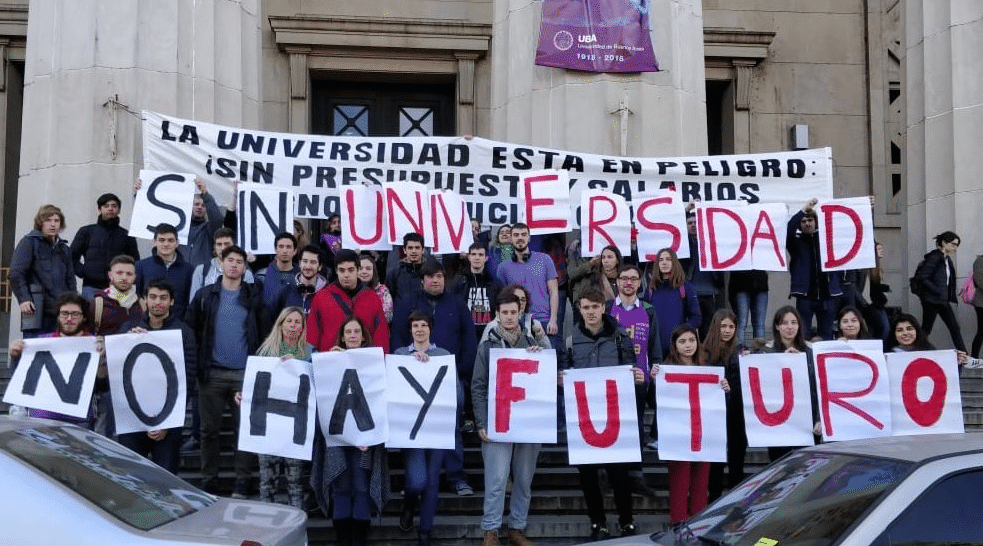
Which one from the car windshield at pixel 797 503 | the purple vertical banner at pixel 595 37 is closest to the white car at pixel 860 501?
the car windshield at pixel 797 503

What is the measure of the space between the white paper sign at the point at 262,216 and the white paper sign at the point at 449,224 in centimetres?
139

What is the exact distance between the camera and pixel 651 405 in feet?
29.9

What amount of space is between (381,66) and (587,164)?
21.3ft

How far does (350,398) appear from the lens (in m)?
8.28

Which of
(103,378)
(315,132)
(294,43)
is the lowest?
(103,378)

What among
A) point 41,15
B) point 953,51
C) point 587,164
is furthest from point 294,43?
point 953,51

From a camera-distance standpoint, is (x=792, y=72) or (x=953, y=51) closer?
(x=953, y=51)

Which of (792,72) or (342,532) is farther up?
(792,72)

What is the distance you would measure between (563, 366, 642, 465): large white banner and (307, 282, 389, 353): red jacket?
1585 millimetres

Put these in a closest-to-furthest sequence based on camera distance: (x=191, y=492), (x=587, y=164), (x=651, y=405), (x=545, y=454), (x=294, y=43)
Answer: (x=191, y=492)
(x=651, y=405)
(x=545, y=454)
(x=587, y=164)
(x=294, y=43)

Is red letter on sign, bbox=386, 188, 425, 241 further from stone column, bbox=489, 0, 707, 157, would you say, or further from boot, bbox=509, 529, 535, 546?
boot, bbox=509, 529, 535, 546

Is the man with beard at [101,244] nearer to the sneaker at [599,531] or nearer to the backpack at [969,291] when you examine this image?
the sneaker at [599,531]

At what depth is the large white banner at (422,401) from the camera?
330 inches

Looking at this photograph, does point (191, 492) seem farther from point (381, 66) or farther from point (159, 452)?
point (381, 66)
